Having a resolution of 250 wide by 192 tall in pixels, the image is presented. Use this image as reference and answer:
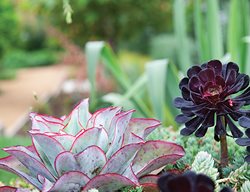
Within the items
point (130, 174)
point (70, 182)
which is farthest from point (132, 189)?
point (70, 182)

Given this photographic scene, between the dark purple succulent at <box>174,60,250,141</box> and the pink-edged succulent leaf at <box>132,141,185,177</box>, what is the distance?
→ 6cm

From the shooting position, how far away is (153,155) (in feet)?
4.30

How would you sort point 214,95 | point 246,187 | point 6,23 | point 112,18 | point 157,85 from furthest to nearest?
point 6,23, point 112,18, point 157,85, point 214,95, point 246,187

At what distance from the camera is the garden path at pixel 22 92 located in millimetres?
9491

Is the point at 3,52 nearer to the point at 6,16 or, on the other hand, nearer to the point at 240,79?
the point at 6,16

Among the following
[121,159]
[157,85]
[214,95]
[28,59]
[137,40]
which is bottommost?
[28,59]

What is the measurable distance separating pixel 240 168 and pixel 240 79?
0.20m

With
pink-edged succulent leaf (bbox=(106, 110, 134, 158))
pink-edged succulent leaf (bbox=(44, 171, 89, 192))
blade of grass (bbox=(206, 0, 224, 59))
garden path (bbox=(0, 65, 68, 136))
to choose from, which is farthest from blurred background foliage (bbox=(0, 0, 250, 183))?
garden path (bbox=(0, 65, 68, 136))

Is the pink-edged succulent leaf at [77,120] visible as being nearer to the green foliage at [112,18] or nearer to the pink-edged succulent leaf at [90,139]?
the pink-edged succulent leaf at [90,139]

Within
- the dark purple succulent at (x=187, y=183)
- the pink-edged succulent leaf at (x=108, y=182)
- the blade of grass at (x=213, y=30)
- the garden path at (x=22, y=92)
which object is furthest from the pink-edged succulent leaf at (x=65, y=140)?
the garden path at (x=22, y=92)

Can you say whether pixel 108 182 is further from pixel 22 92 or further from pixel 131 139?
pixel 22 92

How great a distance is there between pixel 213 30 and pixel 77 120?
1965 millimetres

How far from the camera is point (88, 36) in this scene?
977 cm

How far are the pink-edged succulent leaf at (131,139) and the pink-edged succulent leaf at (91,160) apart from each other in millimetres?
94
